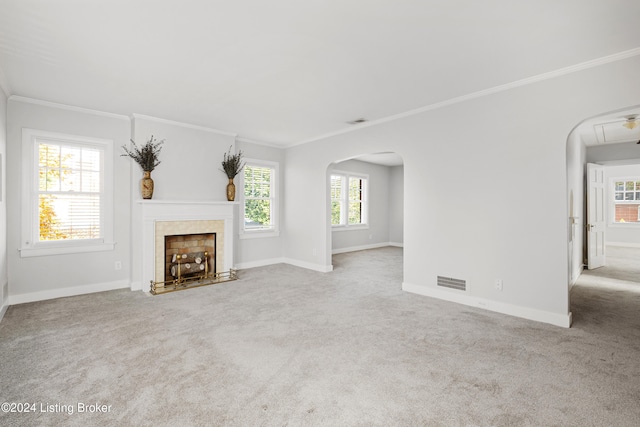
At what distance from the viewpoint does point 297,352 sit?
257 cm

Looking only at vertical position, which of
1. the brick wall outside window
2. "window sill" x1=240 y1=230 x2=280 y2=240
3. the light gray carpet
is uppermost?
the brick wall outside window

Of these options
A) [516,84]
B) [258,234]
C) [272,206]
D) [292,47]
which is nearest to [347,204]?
[272,206]

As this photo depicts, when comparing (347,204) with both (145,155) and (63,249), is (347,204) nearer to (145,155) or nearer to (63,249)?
(145,155)

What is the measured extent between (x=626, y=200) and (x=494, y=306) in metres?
9.27

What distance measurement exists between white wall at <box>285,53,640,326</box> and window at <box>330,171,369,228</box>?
358 cm

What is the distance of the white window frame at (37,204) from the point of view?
3867mm

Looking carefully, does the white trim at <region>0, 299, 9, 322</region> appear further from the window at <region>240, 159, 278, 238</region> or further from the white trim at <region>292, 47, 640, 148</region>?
the white trim at <region>292, 47, 640, 148</region>

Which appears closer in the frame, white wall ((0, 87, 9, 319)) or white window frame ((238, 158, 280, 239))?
white wall ((0, 87, 9, 319))

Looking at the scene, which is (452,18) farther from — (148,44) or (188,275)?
(188,275)

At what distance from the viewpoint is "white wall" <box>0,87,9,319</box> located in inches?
134

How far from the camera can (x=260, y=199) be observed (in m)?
6.36

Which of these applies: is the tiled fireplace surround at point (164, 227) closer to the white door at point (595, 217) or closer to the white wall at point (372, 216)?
the white wall at point (372, 216)

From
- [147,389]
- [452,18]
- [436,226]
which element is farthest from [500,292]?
[147,389]

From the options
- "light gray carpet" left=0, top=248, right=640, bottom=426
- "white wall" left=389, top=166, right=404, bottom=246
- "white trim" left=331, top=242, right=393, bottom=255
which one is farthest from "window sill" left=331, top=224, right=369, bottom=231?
"light gray carpet" left=0, top=248, right=640, bottom=426
